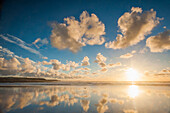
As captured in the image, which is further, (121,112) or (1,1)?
(121,112)

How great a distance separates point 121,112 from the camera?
32.9ft

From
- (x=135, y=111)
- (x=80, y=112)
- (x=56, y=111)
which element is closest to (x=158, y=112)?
(x=135, y=111)

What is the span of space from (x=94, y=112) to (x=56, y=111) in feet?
12.6

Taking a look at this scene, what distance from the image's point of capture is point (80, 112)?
998cm

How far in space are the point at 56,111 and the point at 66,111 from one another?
1000mm

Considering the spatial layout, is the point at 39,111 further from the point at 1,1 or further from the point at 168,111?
the point at 168,111

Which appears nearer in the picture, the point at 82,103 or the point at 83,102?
the point at 82,103

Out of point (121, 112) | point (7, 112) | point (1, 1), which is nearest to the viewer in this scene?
point (1, 1)

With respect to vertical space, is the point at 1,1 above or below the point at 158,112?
above

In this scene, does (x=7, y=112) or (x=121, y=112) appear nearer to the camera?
(x=7, y=112)

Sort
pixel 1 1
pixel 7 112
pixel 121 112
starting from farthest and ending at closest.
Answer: pixel 121 112, pixel 7 112, pixel 1 1

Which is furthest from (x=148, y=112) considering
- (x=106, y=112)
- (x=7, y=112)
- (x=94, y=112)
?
(x=7, y=112)

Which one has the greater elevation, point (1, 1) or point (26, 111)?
point (1, 1)

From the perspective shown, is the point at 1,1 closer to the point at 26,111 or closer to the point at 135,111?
the point at 26,111
